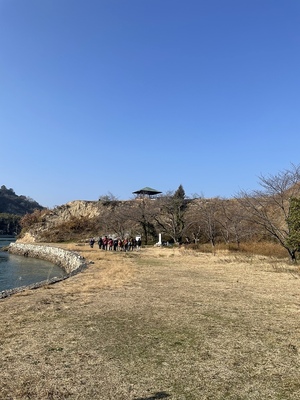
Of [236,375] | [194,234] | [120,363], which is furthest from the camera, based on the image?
[194,234]

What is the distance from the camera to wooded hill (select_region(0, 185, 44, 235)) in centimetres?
12669

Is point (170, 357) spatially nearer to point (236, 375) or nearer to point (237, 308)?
point (236, 375)

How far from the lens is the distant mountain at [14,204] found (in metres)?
172

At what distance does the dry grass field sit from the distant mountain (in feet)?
568

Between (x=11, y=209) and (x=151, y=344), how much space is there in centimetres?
18299

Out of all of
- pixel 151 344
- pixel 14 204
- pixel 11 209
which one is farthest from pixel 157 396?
pixel 14 204

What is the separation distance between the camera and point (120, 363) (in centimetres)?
459

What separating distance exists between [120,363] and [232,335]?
7.61ft

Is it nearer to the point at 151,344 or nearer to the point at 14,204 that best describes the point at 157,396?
the point at 151,344

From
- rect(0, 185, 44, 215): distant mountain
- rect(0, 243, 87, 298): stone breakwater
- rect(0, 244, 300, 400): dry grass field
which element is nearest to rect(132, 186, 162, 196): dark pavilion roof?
rect(0, 243, 87, 298): stone breakwater

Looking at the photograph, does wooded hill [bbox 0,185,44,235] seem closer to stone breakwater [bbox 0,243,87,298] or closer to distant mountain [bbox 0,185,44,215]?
distant mountain [bbox 0,185,44,215]

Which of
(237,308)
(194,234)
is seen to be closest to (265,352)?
(237,308)

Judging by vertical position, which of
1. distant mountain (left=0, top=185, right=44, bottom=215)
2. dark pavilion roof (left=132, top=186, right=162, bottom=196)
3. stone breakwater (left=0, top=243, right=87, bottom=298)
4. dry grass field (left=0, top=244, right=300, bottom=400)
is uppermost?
distant mountain (left=0, top=185, right=44, bottom=215)

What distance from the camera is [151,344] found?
539cm
